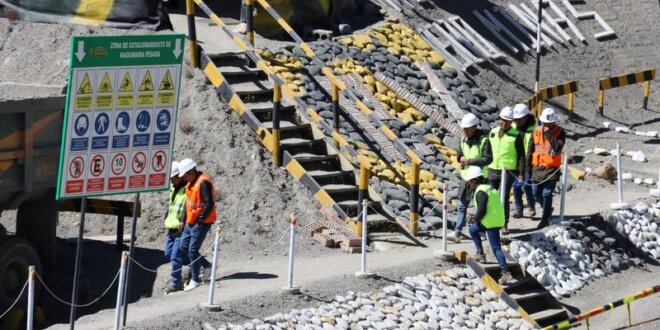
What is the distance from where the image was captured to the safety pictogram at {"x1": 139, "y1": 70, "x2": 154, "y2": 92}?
50.3 feet

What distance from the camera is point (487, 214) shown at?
61.6 ft

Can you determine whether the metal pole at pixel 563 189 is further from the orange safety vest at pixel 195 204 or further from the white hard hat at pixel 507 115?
the orange safety vest at pixel 195 204

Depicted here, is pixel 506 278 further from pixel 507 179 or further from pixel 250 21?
pixel 250 21

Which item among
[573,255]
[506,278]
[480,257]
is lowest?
[506,278]

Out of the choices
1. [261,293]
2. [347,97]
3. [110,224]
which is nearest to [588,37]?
[347,97]

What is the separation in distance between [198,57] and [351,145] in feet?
8.98

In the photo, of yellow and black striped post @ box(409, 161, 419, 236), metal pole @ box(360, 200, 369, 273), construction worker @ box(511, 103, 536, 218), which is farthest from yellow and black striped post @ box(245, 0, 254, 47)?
metal pole @ box(360, 200, 369, 273)

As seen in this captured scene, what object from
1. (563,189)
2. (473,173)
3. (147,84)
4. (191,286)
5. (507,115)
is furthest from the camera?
(563,189)

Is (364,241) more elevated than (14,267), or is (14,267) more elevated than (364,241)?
(364,241)

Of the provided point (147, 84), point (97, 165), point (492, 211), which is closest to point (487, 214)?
point (492, 211)

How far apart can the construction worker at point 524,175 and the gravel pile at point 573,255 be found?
75 centimetres

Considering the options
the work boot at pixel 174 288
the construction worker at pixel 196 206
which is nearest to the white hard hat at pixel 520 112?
the construction worker at pixel 196 206

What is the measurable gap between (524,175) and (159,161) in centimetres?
703

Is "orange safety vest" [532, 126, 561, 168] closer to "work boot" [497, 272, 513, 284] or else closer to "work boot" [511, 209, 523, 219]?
"work boot" [511, 209, 523, 219]
